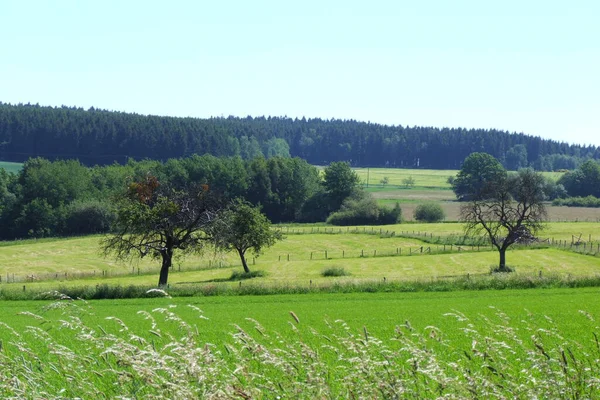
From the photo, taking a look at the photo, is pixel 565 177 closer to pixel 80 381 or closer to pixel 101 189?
pixel 101 189

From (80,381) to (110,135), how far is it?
191382 mm

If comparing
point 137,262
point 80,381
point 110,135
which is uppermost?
point 110,135

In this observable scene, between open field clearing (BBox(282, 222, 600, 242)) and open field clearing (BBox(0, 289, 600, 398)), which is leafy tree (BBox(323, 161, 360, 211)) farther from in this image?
open field clearing (BBox(0, 289, 600, 398))

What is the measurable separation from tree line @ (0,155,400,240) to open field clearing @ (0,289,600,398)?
75.2 m

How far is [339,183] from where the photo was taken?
128 meters

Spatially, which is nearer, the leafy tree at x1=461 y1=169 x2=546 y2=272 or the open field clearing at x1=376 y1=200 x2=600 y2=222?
the leafy tree at x1=461 y1=169 x2=546 y2=272

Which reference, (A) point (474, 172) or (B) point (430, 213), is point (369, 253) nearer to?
(B) point (430, 213)

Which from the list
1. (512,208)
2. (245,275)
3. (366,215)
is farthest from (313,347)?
(366,215)

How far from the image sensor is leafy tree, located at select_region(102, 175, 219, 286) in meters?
47.1

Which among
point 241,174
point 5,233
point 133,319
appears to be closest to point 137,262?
point 5,233

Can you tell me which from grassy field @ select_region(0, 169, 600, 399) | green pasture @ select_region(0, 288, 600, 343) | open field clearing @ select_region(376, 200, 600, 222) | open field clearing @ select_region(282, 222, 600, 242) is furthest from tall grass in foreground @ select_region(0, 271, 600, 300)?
open field clearing @ select_region(376, 200, 600, 222)

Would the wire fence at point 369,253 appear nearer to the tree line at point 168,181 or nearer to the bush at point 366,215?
the bush at point 366,215

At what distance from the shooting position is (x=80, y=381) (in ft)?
22.3

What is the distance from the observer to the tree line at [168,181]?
10731cm
